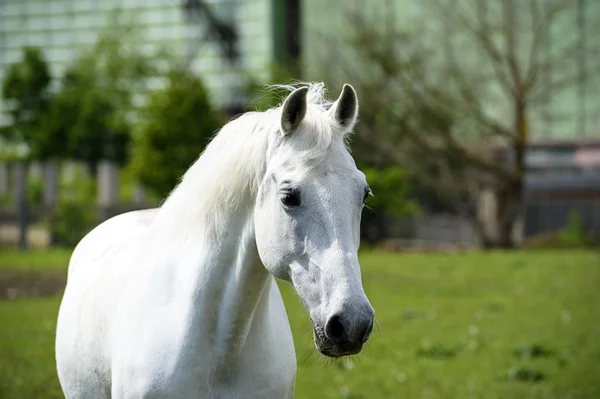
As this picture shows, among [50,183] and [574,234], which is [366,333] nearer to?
[50,183]

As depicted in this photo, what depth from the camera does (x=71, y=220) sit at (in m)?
18.1

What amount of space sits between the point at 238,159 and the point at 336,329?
2.58ft

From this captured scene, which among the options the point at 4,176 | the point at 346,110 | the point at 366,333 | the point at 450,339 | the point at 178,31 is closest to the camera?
the point at 366,333

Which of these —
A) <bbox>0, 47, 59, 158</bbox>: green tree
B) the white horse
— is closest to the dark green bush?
<bbox>0, 47, 59, 158</bbox>: green tree

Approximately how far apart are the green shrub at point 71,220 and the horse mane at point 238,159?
1546 cm

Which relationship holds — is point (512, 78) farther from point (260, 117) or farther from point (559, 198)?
point (260, 117)

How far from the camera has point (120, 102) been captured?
25.8 meters

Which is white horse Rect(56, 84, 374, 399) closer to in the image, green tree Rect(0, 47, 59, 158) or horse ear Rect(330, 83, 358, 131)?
horse ear Rect(330, 83, 358, 131)

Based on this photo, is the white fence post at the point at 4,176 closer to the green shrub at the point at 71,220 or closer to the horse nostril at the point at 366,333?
the green shrub at the point at 71,220

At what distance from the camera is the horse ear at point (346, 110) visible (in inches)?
113

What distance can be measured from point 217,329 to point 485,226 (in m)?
19.5

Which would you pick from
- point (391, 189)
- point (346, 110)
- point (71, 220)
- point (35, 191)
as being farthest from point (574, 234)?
point (346, 110)

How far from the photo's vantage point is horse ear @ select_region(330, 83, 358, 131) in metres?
2.86

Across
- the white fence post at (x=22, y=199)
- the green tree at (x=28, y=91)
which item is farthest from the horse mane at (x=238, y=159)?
the green tree at (x=28, y=91)
